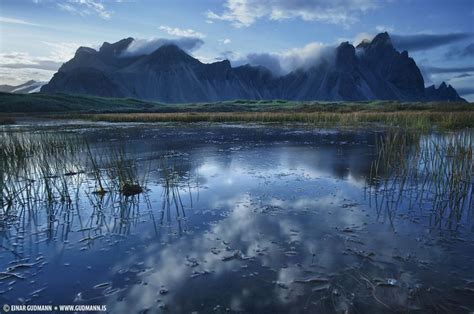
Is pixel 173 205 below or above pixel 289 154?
below

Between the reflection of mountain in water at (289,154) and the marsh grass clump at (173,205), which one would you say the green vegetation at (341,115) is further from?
the marsh grass clump at (173,205)

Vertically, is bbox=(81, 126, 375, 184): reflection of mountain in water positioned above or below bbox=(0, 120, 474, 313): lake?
above

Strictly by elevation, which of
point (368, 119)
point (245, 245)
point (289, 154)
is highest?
point (368, 119)

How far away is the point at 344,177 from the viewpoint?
12.7 m

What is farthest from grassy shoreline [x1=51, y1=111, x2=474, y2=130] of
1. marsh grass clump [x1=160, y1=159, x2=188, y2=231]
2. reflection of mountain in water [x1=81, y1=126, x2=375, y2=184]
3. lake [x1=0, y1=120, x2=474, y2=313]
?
marsh grass clump [x1=160, y1=159, x2=188, y2=231]

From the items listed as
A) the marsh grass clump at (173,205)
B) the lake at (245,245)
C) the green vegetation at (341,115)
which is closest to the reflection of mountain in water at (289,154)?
the lake at (245,245)

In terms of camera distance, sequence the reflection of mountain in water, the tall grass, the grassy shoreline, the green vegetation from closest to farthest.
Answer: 1. the reflection of mountain in water
2. the tall grass
3. the grassy shoreline
4. the green vegetation

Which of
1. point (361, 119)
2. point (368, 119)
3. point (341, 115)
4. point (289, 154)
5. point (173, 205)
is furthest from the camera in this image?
point (341, 115)

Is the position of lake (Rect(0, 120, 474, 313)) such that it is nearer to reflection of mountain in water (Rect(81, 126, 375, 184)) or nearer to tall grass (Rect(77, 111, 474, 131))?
reflection of mountain in water (Rect(81, 126, 375, 184))

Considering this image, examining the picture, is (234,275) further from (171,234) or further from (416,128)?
(416,128)

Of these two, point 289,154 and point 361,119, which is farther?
point 361,119

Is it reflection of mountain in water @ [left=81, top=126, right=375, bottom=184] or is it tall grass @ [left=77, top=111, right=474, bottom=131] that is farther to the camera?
tall grass @ [left=77, top=111, right=474, bottom=131]

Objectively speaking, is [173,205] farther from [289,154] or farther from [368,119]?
[368,119]

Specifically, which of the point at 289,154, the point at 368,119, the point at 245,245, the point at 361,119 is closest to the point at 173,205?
the point at 245,245
